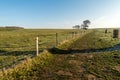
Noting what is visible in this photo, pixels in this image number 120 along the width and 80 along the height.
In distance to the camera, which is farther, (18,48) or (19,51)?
(18,48)

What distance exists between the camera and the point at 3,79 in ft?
21.0

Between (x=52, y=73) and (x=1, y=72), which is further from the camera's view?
(x=52, y=73)

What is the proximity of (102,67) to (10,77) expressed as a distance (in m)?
4.96

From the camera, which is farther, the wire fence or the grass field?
the grass field

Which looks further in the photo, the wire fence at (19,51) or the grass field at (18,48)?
the grass field at (18,48)

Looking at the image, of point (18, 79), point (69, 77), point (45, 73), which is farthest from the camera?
point (45, 73)

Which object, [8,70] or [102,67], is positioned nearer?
[8,70]

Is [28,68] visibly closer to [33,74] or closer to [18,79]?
[33,74]

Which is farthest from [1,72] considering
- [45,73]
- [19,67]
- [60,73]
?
[60,73]

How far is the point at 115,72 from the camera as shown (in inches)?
318

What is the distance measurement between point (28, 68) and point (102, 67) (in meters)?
4.02

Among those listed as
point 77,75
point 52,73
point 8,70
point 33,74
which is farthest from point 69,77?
point 8,70

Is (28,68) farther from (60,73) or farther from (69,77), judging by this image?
(69,77)

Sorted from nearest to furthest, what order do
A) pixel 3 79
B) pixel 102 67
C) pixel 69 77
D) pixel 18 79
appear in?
pixel 3 79 < pixel 18 79 < pixel 69 77 < pixel 102 67
